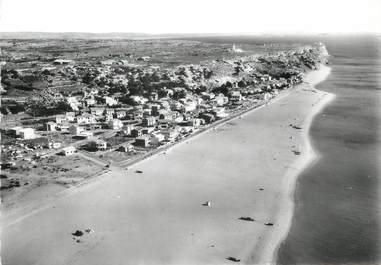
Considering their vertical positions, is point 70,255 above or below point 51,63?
below

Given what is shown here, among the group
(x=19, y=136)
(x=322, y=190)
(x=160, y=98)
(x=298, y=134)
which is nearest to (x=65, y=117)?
(x=19, y=136)

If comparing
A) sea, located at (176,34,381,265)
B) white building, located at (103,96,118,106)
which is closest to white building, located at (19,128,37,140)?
white building, located at (103,96,118,106)

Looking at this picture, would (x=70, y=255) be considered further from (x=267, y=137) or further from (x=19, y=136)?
(x=267, y=137)

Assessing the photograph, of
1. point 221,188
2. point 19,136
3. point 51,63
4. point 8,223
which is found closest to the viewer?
point 8,223

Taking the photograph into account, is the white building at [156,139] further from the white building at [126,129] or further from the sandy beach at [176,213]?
the white building at [126,129]

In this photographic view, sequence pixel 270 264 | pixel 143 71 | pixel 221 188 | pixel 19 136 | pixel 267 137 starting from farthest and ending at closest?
pixel 143 71 → pixel 267 137 → pixel 19 136 → pixel 221 188 → pixel 270 264

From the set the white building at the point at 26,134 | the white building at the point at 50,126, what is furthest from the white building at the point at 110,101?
the white building at the point at 26,134

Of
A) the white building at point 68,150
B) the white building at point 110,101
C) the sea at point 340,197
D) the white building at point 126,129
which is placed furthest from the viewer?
the white building at point 110,101
